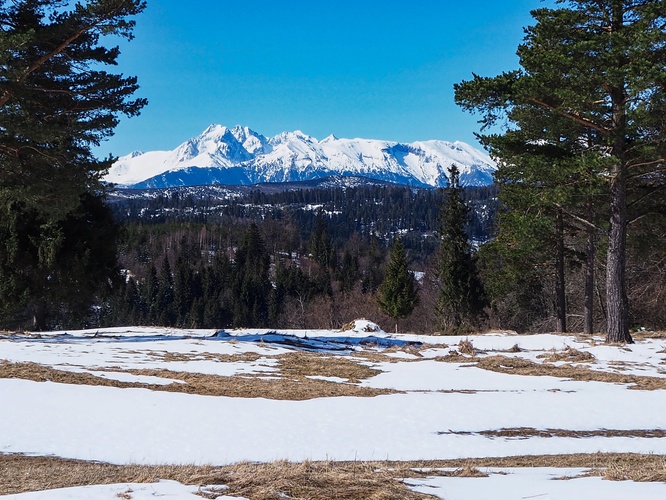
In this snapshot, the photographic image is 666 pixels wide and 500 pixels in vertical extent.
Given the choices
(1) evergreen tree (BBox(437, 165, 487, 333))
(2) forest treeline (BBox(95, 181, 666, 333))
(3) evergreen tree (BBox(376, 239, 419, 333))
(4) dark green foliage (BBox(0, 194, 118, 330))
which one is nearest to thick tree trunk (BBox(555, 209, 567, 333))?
(2) forest treeline (BBox(95, 181, 666, 333))

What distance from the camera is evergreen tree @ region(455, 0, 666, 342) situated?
1330 centimetres

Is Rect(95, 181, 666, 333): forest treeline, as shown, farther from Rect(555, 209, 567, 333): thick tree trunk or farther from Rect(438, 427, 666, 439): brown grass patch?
Rect(438, 427, 666, 439): brown grass patch

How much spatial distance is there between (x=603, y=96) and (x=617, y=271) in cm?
463

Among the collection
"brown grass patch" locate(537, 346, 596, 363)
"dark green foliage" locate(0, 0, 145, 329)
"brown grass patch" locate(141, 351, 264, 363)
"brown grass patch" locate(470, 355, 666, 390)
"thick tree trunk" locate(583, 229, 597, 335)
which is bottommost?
"brown grass patch" locate(470, 355, 666, 390)

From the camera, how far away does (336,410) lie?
841 centimetres

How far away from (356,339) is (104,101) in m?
9.82

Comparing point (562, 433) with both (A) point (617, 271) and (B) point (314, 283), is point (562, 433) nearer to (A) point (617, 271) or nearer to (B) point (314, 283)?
(A) point (617, 271)

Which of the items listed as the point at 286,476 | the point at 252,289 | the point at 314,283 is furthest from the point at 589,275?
the point at 252,289

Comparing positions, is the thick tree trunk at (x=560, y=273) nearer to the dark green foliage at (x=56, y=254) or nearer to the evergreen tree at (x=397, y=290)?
the evergreen tree at (x=397, y=290)

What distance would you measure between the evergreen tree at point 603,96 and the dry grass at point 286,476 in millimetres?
10175

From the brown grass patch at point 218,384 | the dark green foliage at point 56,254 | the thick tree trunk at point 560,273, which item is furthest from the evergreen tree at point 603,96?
the dark green foliage at point 56,254

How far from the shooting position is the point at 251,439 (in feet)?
22.9

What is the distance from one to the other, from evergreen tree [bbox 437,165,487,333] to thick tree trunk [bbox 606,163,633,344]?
75.9ft

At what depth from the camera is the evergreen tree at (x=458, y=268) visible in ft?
127
